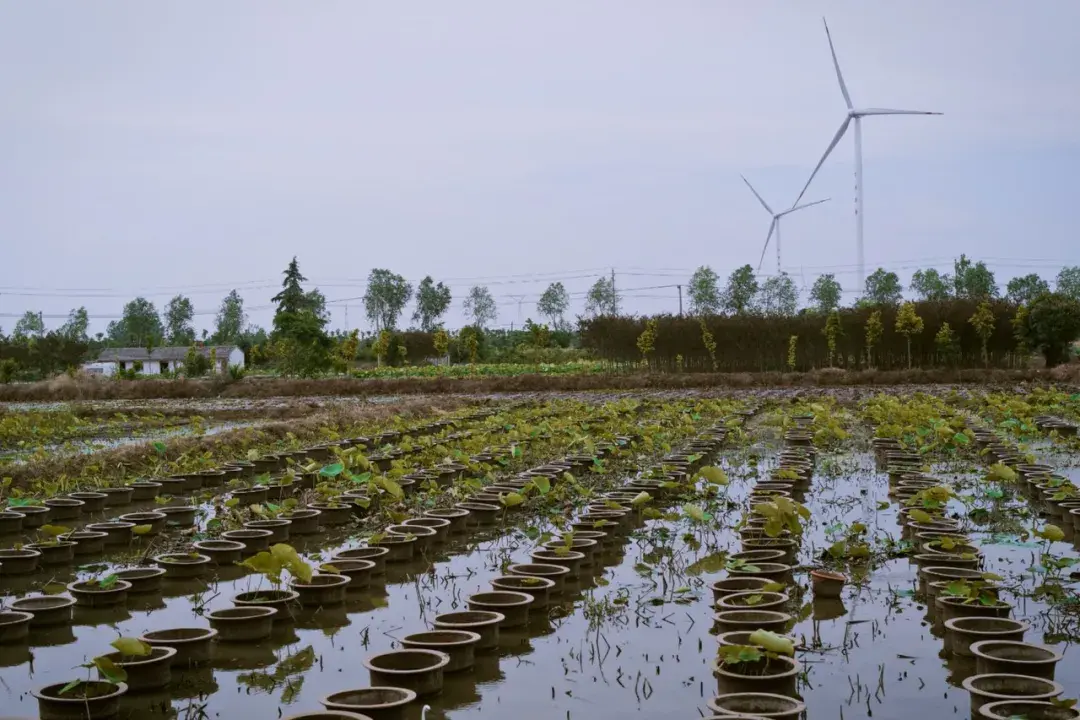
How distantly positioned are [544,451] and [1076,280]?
331ft

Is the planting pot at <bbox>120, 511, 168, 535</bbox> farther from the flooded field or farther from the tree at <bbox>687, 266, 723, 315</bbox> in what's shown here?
the tree at <bbox>687, 266, 723, 315</bbox>

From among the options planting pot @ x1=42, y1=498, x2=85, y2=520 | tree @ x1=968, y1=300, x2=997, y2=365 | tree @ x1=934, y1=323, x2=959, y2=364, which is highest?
tree @ x1=968, y1=300, x2=997, y2=365

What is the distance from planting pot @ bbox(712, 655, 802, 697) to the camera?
4012 millimetres

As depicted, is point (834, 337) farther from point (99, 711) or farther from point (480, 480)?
point (99, 711)

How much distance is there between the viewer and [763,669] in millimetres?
4184

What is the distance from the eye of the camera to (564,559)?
247 inches

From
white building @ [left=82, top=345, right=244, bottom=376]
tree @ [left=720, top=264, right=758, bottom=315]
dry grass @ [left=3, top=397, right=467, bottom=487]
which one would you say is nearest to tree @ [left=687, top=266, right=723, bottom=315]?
tree @ [left=720, top=264, right=758, bottom=315]

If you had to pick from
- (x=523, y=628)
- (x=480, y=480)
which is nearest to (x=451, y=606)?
(x=523, y=628)

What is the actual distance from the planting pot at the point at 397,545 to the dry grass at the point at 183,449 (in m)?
5.36

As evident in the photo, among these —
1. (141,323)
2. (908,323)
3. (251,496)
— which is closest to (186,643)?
(251,496)

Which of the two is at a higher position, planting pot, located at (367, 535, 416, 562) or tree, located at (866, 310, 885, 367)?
tree, located at (866, 310, 885, 367)

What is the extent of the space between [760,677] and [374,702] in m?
1.45

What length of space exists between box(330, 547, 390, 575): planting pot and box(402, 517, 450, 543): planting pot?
0.73m

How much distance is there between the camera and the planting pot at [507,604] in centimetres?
532
